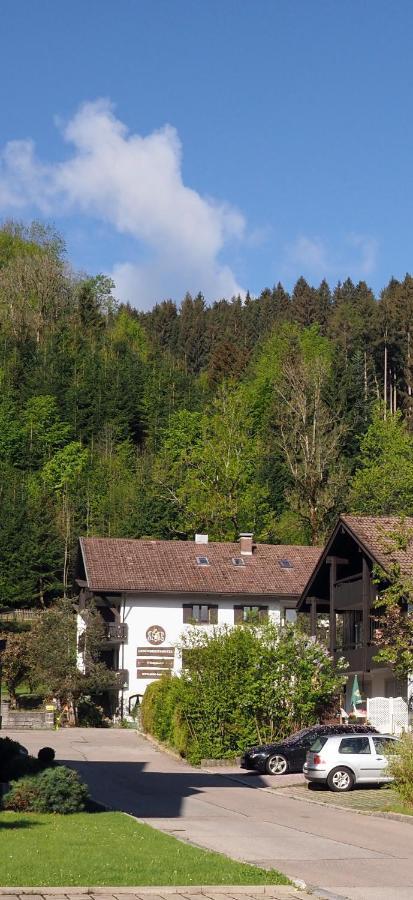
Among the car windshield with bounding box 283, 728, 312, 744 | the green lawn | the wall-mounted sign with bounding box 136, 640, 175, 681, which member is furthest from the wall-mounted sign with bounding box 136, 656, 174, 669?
the green lawn

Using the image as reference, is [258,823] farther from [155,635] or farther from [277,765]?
[155,635]

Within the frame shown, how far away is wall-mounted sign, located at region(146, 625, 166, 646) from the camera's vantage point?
184 feet

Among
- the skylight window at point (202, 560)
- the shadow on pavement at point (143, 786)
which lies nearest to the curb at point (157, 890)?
the shadow on pavement at point (143, 786)

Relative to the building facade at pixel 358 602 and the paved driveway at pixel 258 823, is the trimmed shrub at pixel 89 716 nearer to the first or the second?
the building facade at pixel 358 602

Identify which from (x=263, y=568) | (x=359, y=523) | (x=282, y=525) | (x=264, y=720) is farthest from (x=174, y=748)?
(x=282, y=525)

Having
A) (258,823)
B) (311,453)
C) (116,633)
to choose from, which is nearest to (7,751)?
(258,823)

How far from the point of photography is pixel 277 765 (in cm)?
3391

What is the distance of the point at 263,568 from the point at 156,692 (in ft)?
56.9

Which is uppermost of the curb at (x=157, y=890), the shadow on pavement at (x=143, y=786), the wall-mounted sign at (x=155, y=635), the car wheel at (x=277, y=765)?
the wall-mounted sign at (x=155, y=635)

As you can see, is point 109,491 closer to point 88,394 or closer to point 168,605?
point 88,394

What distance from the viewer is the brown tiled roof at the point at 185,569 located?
5653cm

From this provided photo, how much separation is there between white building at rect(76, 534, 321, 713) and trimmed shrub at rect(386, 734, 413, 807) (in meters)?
30.4

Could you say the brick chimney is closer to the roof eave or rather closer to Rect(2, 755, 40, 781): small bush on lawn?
the roof eave

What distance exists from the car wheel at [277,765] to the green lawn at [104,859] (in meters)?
15.5
